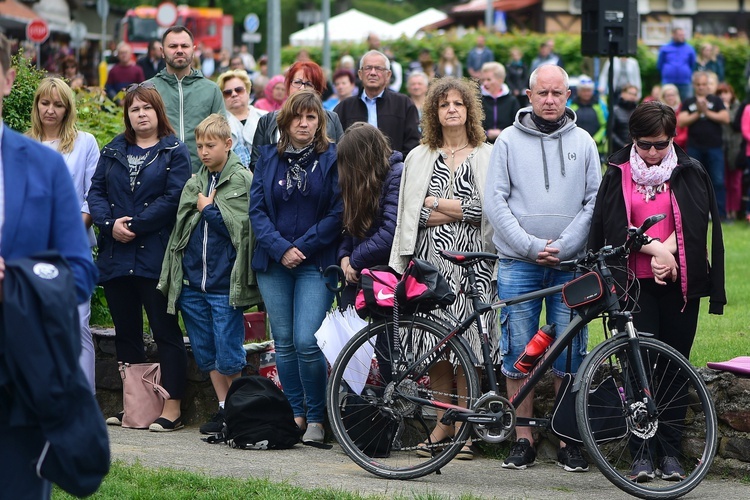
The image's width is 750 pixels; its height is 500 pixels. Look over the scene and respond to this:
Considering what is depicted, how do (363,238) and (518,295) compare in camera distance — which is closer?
(518,295)

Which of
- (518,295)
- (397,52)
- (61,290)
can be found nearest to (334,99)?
(518,295)

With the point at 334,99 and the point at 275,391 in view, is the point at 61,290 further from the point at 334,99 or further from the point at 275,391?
the point at 334,99

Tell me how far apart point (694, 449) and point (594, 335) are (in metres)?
1.48

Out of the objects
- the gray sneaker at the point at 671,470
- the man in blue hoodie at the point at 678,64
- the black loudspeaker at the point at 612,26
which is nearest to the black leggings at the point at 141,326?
the gray sneaker at the point at 671,470

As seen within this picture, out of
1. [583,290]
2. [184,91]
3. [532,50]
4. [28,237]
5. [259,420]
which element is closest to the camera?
[28,237]

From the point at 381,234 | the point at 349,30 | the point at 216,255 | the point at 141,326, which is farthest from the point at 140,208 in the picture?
the point at 349,30

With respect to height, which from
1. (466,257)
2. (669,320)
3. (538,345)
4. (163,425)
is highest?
(466,257)

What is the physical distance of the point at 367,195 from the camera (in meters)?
7.12

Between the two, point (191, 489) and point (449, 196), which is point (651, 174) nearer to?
point (449, 196)

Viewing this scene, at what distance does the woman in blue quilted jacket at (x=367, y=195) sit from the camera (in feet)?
23.3

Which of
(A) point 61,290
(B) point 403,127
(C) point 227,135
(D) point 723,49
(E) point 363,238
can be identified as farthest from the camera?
(D) point 723,49

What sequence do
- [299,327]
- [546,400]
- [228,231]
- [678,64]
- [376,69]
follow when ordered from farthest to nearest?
[678,64], [376,69], [228,231], [299,327], [546,400]

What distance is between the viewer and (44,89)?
7582mm

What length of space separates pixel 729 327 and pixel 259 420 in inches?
144
